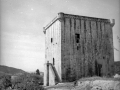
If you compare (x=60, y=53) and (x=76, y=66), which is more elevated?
(x=60, y=53)

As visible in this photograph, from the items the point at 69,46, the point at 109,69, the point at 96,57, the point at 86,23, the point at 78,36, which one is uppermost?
the point at 86,23

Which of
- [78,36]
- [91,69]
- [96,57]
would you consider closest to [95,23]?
[78,36]

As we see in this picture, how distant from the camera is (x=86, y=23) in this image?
65.9 feet

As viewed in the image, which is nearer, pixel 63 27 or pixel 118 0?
pixel 118 0

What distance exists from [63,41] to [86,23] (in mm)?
4014

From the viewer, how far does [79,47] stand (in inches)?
762

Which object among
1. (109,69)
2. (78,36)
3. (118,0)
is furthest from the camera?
(109,69)

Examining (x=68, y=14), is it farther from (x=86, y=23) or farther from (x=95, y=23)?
(x=95, y=23)

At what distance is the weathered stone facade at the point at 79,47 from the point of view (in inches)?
729

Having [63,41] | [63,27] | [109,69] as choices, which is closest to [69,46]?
[63,41]

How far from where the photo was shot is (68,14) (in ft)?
63.2

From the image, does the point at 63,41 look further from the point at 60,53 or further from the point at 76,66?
the point at 76,66

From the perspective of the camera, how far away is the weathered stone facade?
729 inches

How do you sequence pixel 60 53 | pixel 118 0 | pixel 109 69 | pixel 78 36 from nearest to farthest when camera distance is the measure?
pixel 118 0 → pixel 60 53 → pixel 78 36 → pixel 109 69
